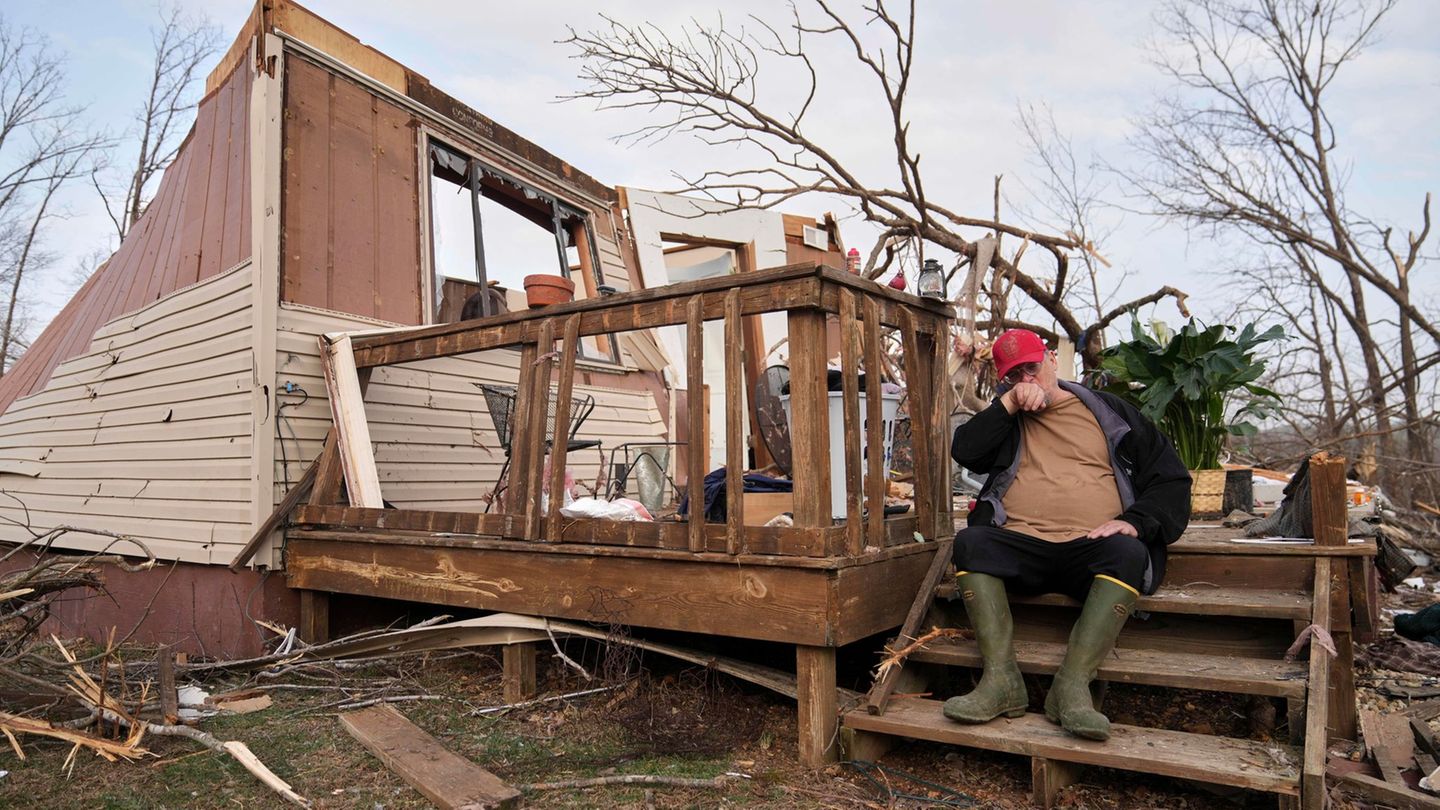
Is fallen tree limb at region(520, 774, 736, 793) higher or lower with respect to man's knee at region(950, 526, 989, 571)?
lower

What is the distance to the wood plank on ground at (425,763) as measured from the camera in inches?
110

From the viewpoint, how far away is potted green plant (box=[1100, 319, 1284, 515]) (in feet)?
14.5

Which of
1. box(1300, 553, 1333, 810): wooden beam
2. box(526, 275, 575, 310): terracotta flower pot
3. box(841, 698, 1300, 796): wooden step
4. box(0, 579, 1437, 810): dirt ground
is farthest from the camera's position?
box(526, 275, 575, 310): terracotta flower pot

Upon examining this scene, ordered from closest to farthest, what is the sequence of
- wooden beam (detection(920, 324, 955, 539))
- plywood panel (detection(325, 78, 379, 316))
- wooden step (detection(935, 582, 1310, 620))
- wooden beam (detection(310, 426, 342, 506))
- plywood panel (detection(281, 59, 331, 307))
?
wooden step (detection(935, 582, 1310, 620)) < wooden beam (detection(920, 324, 955, 539)) < wooden beam (detection(310, 426, 342, 506)) < plywood panel (detection(281, 59, 331, 307)) < plywood panel (detection(325, 78, 379, 316))

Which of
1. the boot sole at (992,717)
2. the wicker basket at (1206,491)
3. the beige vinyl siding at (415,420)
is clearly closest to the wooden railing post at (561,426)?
the boot sole at (992,717)

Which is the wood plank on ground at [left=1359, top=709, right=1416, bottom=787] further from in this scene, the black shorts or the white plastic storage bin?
the white plastic storage bin

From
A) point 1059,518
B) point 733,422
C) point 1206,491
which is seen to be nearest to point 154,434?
point 733,422

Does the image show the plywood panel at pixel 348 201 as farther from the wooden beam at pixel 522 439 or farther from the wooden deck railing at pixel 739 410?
the wooden beam at pixel 522 439

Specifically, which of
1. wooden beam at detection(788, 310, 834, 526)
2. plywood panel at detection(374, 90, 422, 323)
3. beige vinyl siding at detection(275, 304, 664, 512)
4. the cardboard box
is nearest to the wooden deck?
wooden beam at detection(788, 310, 834, 526)

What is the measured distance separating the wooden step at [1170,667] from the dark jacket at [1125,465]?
0.94 ft

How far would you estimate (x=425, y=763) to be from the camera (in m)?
3.13

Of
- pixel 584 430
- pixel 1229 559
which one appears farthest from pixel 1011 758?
pixel 584 430

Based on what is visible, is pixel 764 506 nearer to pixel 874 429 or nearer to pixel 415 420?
pixel 874 429

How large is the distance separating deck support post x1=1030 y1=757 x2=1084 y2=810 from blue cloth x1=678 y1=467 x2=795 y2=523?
175 cm
